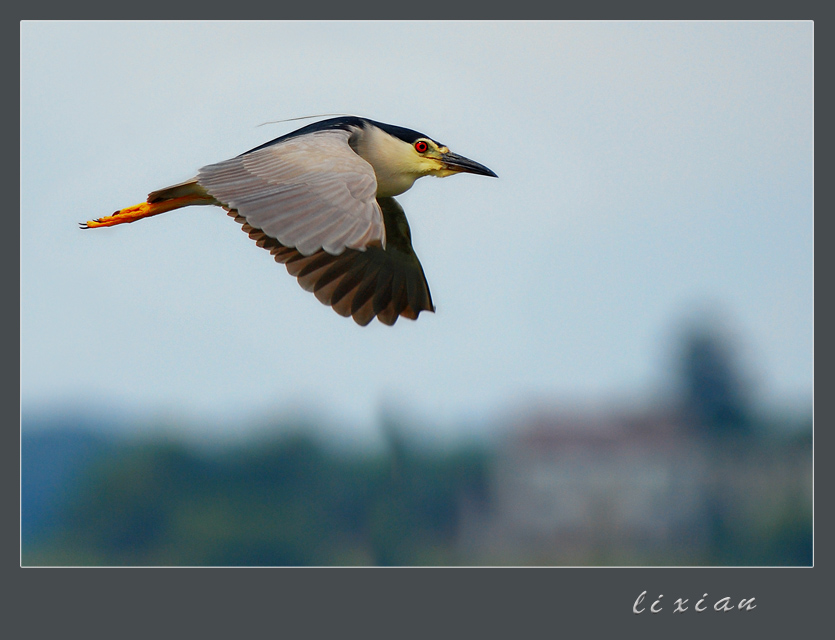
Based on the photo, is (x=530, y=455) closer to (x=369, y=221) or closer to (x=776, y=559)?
(x=776, y=559)

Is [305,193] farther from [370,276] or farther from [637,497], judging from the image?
[637,497]

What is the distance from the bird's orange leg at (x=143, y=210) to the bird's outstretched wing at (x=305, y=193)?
56 cm

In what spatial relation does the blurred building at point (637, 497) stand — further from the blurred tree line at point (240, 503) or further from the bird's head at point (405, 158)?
the bird's head at point (405, 158)

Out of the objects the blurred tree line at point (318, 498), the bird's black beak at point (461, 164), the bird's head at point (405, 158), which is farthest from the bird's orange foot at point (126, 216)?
the blurred tree line at point (318, 498)

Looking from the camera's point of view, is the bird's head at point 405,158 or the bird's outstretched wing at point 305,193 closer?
the bird's outstretched wing at point 305,193

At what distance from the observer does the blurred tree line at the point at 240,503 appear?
11906 millimetres

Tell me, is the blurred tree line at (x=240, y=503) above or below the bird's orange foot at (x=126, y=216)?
below

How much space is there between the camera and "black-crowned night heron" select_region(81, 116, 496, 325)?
2953 mm

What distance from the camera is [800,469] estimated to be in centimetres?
1120

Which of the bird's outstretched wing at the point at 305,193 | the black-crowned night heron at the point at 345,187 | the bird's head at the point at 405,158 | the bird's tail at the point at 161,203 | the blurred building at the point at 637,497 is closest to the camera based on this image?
the bird's outstretched wing at the point at 305,193

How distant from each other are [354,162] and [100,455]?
13.3 m

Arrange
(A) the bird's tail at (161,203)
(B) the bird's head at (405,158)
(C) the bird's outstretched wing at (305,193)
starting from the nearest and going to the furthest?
1. (C) the bird's outstretched wing at (305,193)
2. (A) the bird's tail at (161,203)
3. (B) the bird's head at (405,158)

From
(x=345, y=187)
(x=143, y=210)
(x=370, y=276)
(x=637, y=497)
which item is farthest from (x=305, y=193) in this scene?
(x=637, y=497)

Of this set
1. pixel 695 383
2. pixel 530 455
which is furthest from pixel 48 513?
pixel 695 383
